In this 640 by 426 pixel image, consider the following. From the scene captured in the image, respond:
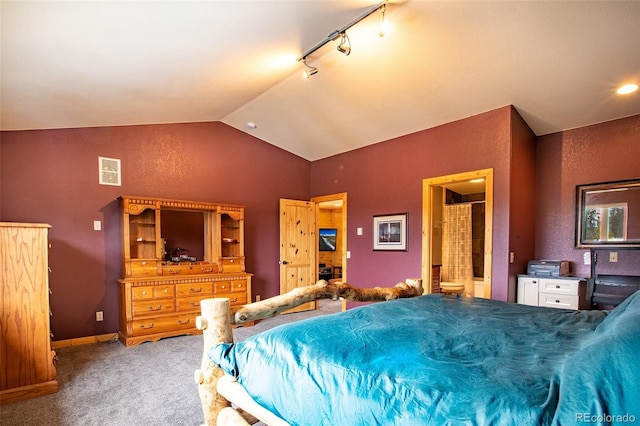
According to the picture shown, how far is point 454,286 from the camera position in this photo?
4.71 metres

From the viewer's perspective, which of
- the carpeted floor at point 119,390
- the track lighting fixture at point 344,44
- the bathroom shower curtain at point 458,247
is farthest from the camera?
the bathroom shower curtain at point 458,247

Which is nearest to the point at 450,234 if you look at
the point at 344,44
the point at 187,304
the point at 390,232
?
the point at 390,232

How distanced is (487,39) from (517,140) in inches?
56.9

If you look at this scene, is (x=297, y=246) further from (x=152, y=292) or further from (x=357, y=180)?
(x=152, y=292)

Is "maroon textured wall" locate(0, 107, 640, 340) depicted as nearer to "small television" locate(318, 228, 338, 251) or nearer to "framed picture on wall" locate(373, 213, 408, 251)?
"framed picture on wall" locate(373, 213, 408, 251)

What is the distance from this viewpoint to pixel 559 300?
3473 mm

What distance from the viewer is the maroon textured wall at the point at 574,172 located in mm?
3541

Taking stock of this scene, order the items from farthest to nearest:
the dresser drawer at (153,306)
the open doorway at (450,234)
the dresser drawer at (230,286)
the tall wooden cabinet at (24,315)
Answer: the dresser drawer at (230,286), the open doorway at (450,234), the dresser drawer at (153,306), the tall wooden cabinet at (24,315)

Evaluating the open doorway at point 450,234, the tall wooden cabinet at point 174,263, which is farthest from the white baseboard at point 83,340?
the open doorway at point 450,234

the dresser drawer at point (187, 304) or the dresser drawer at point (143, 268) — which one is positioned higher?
the dresser drawer at point (143, 268)

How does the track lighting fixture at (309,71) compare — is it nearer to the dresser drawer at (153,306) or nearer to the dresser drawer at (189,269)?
the dresser drawer at (189,269)

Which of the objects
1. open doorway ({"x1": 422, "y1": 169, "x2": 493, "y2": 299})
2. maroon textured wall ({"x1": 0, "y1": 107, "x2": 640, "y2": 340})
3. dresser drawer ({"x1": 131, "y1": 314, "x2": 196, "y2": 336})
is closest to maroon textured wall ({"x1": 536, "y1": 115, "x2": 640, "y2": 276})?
maroon textured wall ({"x1": 0, "y1": 107, "x2": 640, "y2": 340})

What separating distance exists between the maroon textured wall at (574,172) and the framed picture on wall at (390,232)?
167cm

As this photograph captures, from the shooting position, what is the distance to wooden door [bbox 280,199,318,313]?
5570mm
